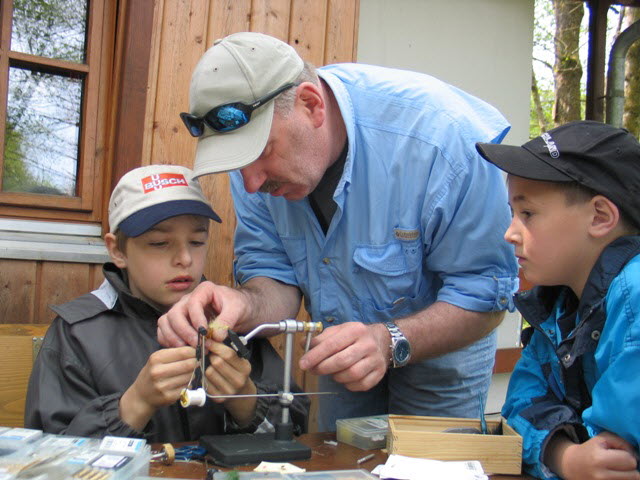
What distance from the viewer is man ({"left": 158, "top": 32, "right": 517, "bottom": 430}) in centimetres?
193

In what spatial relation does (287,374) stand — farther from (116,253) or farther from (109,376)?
(116,253)

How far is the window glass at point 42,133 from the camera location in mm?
2896

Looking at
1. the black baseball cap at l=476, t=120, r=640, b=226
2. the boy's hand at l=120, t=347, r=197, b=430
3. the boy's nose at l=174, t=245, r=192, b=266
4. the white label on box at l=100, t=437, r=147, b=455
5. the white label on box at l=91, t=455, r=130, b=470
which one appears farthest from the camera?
the boy's nose at l=174, t=245, r=192, b=266

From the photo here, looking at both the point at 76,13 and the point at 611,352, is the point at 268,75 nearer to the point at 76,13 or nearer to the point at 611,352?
the point at 611,352

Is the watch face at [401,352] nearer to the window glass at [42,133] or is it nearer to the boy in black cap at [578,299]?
the boy in black cap at [578,299]

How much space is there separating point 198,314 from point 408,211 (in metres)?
0.75

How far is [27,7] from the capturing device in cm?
291

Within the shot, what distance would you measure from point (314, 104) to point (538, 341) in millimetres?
969

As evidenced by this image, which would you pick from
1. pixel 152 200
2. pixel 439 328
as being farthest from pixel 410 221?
pixel 152 200

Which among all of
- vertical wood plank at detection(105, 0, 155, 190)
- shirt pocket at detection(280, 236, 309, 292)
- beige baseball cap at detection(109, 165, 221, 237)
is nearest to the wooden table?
shirt pocket at detection(280, 236, 309, 292)

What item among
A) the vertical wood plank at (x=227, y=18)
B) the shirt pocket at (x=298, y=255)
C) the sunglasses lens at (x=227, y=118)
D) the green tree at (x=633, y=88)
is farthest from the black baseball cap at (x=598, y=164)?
the green tree at (x=633, y=88)

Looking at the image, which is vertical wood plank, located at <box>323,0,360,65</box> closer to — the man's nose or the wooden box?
the man's nose

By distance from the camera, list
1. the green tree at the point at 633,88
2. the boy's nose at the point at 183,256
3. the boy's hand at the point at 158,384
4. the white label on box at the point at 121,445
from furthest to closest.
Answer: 1. the green tree at the point at 633,88
2. the boy's nose at the point at 183,256
3. the boy's hand at the point at 158,384
4. the white label on box at the point at 121,445

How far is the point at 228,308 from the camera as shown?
2.02 metres
